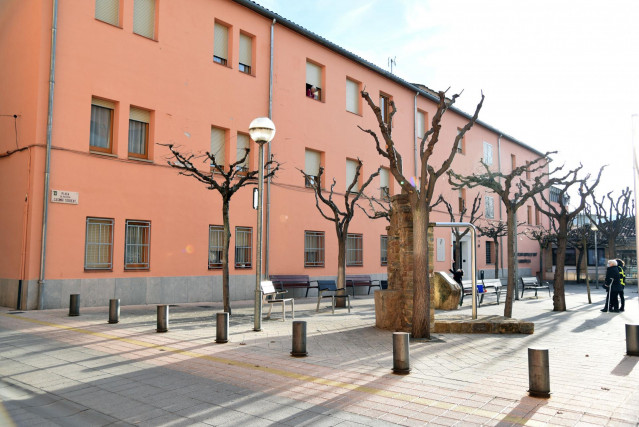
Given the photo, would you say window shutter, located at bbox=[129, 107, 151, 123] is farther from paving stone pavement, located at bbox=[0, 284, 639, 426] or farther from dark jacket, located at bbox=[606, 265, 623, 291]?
dark jacket, located at bbox=[606, 265, 623, 291]

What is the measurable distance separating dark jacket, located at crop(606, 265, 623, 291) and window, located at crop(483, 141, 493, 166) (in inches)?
857

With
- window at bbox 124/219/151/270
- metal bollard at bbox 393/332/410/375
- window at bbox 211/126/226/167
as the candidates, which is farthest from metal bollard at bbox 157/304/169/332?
window at bbox 211/126/226/167

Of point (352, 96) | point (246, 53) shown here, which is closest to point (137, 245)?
point (246, 53)

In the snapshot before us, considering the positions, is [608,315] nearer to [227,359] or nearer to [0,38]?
[227,359]

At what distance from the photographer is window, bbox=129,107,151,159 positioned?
51.5 feet

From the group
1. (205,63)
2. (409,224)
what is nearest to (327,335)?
(409,224)

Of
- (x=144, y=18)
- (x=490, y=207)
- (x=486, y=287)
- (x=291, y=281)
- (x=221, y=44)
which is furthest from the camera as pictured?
(x=490, y=207)

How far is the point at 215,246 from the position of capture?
17406 mm

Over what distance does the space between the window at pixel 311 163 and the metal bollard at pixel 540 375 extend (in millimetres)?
16263

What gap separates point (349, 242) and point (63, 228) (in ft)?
42.9

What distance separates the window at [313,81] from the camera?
21828 mm

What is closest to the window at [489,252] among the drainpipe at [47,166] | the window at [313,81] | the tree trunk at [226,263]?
the window at [313,81]

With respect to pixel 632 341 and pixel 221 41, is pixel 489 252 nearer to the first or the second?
pixel 221 41

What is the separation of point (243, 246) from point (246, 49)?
305 inches
